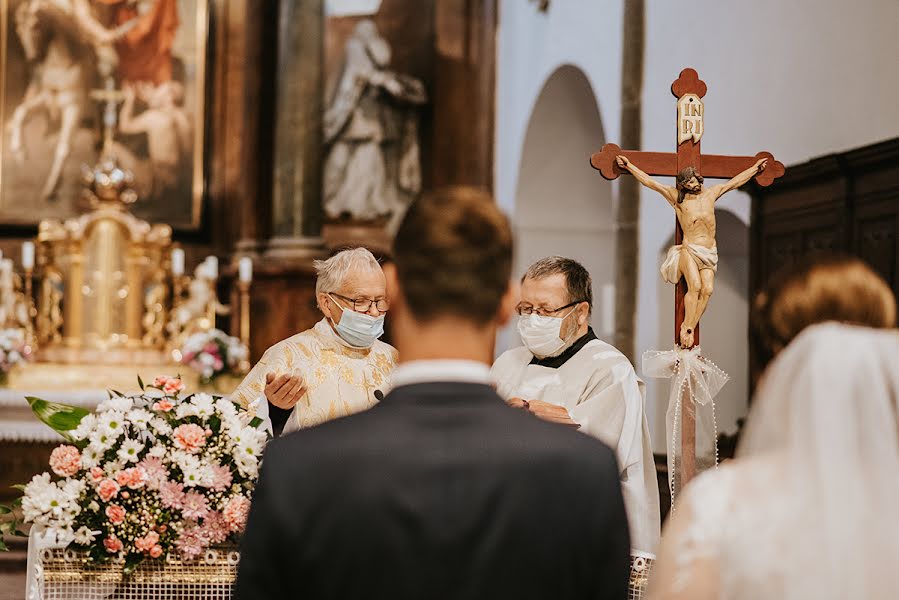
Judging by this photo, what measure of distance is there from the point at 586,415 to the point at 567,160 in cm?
727

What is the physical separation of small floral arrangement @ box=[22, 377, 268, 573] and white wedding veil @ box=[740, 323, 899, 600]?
168 cm

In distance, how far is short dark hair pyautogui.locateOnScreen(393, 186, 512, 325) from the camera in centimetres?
160

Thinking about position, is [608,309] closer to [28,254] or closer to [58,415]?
[28,254]

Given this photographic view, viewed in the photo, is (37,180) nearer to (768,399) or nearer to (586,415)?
(586,415)

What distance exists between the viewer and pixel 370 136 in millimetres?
10695

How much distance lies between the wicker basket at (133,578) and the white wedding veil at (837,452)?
1.73m

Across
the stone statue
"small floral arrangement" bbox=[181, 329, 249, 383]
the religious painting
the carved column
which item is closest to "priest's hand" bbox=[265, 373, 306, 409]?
"small floral arrangement" bbox=[181, 329, 249, 383]

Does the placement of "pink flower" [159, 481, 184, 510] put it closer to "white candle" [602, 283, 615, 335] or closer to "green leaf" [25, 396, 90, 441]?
"green leaf" [25, 396, 90, 441]

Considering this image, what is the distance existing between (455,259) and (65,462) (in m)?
1.79

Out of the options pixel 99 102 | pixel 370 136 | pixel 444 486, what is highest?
pixel 99 102

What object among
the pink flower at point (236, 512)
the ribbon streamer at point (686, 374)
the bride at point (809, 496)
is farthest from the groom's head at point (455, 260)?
the ribbon streamer at point (686, 374)

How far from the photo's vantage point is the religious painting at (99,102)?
10.8 metres

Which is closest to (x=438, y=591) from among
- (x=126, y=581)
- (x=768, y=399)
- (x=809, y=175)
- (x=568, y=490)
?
(x=568, y=490)

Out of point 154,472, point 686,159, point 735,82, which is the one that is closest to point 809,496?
point 154,472
